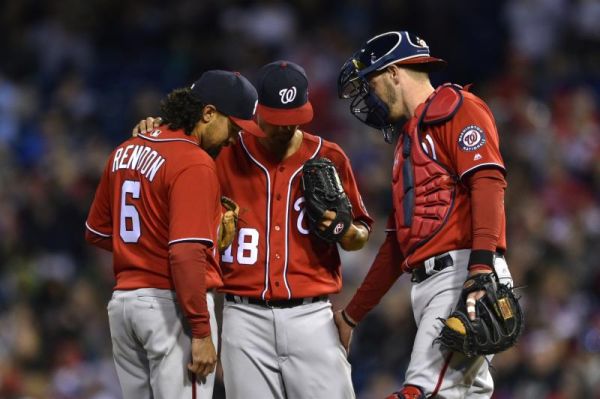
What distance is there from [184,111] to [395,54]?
872 millimetres

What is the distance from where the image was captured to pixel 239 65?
10.5 m

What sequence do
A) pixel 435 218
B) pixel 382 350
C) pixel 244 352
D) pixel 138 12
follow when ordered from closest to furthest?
1. pixel 435 218
2. pixel 244 352
3. pixel 382 350
4. pixel 138 12

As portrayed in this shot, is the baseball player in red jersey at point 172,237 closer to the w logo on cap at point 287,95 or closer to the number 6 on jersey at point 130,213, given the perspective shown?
the number 6 on jersey at point 130,213

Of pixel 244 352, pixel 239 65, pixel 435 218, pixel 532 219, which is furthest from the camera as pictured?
pixel 239 65

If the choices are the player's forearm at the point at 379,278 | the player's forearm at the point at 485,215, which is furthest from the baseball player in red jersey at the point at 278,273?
the player's forearm at the point at 485,215

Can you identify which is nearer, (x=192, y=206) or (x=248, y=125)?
(x=192, y=206)

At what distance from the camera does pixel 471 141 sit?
4145mm

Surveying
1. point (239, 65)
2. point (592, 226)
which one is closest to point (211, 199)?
point (592, 226)

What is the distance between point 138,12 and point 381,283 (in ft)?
23.4

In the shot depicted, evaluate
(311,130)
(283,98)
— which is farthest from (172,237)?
(311,130)

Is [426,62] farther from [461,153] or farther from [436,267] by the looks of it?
[436,267]

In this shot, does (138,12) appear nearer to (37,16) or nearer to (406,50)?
(37,16)

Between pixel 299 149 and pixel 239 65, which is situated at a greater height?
pixel 239 65

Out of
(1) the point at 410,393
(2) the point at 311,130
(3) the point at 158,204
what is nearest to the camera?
(1) the point at 410,393
